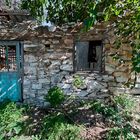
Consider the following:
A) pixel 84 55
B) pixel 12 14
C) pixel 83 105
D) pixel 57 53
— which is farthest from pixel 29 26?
pixel 12 14

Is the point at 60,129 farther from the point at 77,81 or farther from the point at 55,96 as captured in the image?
the point at 77,81

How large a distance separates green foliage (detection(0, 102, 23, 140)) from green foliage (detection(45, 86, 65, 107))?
2.60 feet

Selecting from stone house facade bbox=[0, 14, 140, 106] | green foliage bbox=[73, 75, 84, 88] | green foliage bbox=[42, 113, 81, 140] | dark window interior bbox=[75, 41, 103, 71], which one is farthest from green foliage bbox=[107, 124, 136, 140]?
dark window interior bbox=[75, 41, 103, 71]

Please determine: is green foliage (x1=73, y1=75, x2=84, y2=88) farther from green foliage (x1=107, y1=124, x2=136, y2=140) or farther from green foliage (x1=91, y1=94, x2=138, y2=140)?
green foliage (x1=107, y1=124, x2=136, y2=140)

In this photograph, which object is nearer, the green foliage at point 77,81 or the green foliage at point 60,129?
the green foliage at point 60,129

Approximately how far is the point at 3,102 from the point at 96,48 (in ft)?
9.19

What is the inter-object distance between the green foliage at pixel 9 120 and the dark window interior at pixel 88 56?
6.43ft

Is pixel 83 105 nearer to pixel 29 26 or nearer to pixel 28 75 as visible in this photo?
pixel 28 75

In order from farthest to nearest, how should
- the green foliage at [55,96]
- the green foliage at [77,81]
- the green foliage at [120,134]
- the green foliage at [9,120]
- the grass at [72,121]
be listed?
1. the green foliage at [77,81]
2. the green foliage at [55,96]
3. the green foliage at [9,120]
4. the grass at [72,121]
5. the green foliage at [120,134]

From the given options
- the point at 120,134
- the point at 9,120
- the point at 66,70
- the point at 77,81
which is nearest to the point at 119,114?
the point at 120,134

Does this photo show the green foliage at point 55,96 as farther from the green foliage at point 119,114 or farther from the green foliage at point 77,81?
→ the green foliage at point 119,114

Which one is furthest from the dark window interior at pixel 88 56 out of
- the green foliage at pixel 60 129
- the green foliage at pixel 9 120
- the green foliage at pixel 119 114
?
the green foliage at pixel 9 120

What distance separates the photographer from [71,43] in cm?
742

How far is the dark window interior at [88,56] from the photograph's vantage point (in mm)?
7590
